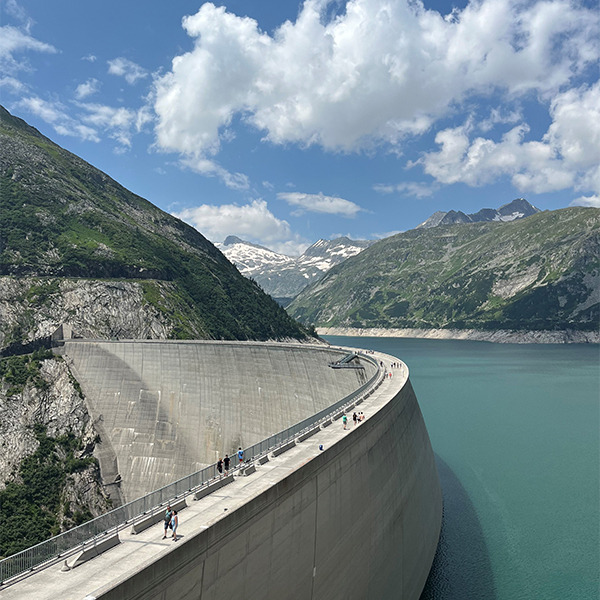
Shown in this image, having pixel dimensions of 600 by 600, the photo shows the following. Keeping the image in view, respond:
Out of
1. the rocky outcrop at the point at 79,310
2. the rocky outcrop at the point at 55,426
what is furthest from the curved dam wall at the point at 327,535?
the rocky outcrop at the point at 79,310

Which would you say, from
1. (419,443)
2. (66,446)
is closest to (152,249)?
(66,446)

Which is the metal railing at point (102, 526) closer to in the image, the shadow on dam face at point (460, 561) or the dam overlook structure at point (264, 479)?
the dam overlook structure at point (264, 479)

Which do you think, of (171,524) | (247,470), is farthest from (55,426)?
(171,524)

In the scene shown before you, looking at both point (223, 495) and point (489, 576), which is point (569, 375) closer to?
point (489, 576)

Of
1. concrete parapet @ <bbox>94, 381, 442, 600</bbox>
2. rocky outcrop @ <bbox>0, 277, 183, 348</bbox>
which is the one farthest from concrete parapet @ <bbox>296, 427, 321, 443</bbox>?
rocky outcrop @ <bbox>0, 277, 183, 348</bbox>

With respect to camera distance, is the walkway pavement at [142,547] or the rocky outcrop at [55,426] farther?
the rocky outcrop at [55,426]

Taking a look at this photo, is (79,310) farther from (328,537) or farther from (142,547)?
(142,547)
